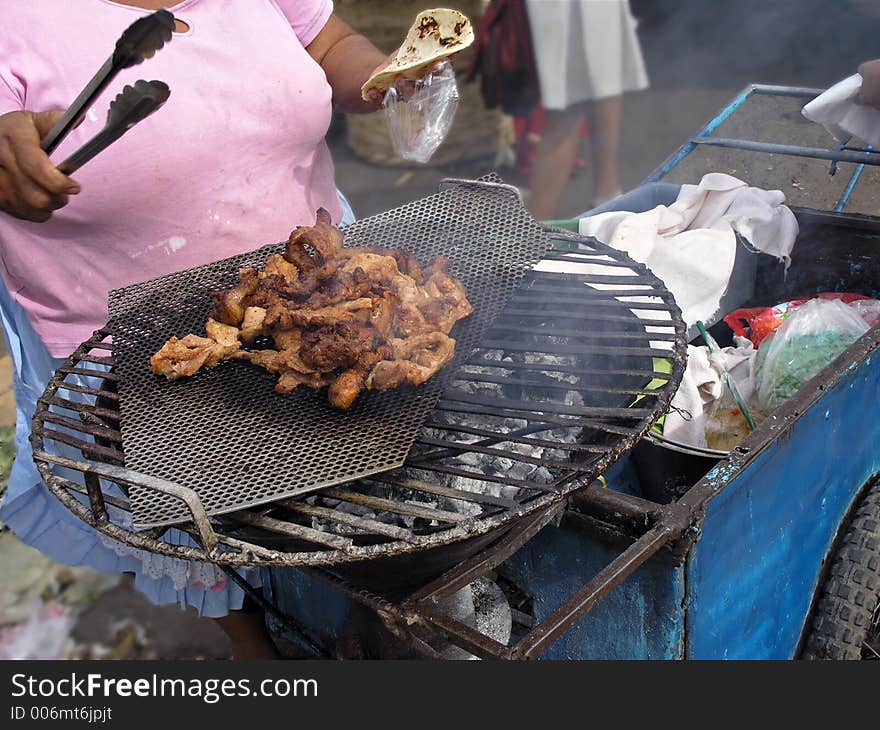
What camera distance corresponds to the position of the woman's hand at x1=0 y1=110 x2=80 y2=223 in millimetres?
1925

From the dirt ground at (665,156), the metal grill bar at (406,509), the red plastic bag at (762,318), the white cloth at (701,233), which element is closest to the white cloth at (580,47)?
the dirt ground at (665,156)

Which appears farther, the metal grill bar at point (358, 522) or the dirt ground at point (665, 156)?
the dirt ground at point (665, 156)

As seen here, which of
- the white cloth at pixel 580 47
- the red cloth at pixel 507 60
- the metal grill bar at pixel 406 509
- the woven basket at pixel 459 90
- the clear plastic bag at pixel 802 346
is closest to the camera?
the metal grill bar at pixel 406 509

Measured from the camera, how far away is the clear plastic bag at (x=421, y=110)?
246 cm

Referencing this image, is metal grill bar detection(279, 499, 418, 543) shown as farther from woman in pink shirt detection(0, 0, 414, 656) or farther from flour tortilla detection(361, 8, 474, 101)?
flour tortilla detection(361, 8, 474, 101)

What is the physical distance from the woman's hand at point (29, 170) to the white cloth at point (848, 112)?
9.19 ft

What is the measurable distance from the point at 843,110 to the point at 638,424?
2.21 meters

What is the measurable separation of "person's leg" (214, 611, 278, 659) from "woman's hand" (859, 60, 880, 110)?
2.99m

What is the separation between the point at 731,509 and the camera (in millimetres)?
2150

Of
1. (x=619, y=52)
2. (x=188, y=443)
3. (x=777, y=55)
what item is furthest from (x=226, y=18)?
(x=777, y=55)

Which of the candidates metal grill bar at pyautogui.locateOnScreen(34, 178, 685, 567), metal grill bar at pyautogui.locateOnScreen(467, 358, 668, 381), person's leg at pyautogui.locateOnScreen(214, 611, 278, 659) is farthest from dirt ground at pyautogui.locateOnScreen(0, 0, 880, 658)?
metal grill bar at pyautogui.locateOnScreen(467, 358, 668, 381)

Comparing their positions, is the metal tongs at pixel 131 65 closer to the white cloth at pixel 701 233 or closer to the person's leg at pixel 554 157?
the white cloth at pixel 701 233

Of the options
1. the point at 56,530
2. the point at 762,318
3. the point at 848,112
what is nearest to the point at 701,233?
the point at 762,318

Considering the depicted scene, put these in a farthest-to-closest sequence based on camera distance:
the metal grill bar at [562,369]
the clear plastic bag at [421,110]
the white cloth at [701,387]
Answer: the white cloth at [701,387] < the clear plastic bag at [421,110] < the metal grill bar at [562,369]
